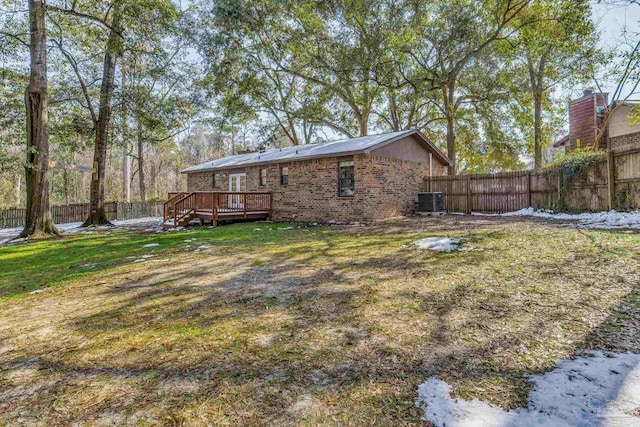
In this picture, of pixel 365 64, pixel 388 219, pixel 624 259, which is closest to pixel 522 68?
pixel 365 64

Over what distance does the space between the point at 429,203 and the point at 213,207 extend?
8996mm

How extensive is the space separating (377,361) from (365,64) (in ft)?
51.0

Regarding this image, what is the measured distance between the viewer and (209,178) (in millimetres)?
18094

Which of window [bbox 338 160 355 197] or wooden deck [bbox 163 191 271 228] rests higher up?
window [bbox 338 160 355 197]

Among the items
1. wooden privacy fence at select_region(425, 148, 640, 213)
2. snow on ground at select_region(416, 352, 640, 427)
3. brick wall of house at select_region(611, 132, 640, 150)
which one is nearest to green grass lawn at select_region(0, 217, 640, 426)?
snow on ground at select_region(416, 352, 640, 427)

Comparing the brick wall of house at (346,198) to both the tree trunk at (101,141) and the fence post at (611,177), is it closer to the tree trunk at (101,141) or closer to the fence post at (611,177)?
the fence post at (611,177)

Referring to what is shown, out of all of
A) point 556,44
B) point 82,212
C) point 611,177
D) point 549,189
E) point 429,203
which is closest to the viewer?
point 611,177

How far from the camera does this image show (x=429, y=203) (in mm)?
14094

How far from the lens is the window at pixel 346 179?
12.2m

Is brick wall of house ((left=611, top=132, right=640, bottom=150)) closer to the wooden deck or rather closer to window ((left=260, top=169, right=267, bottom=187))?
window ((left=260, top=169, right=267, bottom=187))

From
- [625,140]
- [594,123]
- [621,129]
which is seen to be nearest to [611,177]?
[625,140]

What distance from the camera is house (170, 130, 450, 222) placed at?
1205cm

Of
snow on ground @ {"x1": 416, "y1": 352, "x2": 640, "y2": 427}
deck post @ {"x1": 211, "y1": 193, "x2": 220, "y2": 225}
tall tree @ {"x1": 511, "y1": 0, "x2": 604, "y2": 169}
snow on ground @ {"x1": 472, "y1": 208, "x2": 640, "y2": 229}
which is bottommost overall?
snow on ground @ {"x1": 416, "y1": 352, "x2": 640, "y2": 427}

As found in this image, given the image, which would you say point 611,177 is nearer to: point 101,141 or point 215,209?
point 215,209
